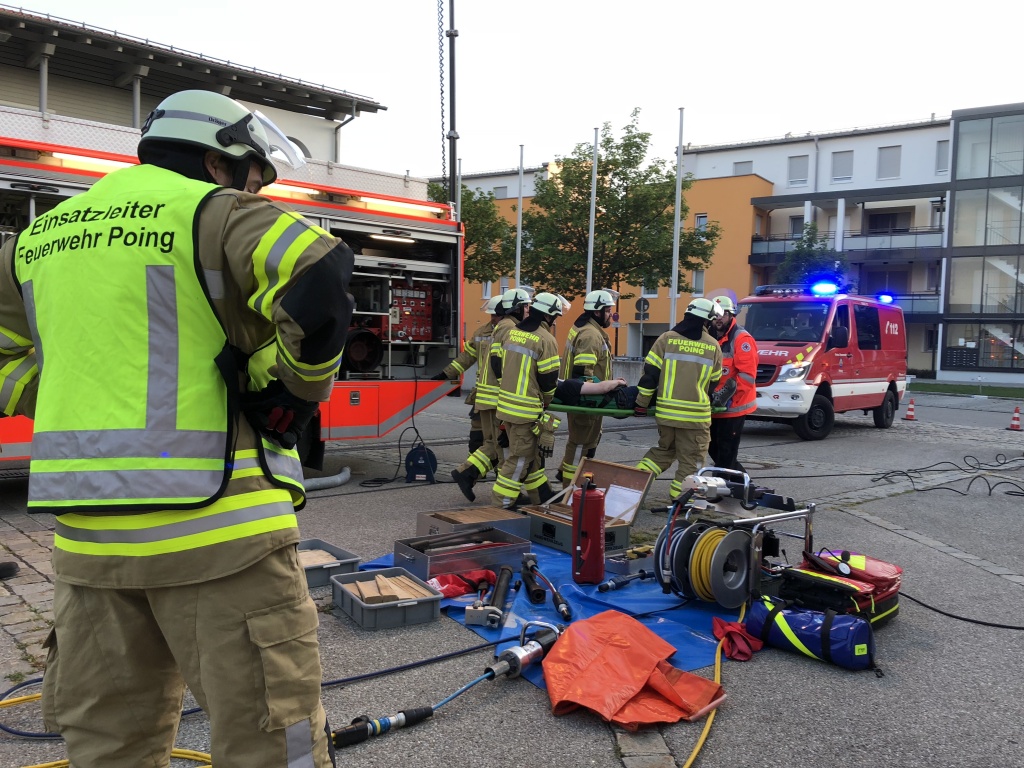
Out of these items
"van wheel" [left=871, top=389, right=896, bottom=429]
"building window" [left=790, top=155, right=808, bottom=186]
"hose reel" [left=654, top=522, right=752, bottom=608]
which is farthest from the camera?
"building window" [left=790, top=155, right=808, bottom=186]

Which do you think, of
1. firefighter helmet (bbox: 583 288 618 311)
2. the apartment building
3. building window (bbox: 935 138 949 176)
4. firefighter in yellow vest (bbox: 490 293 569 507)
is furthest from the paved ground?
building window (bbox: 935 138 949 176)

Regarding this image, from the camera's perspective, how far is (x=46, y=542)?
5.75 meters

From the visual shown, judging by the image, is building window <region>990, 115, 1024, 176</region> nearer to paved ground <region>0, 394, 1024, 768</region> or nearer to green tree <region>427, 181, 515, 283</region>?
green tree <region>427, 181, 515, 283</region>

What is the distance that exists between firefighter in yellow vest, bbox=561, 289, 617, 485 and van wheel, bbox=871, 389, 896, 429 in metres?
8.84

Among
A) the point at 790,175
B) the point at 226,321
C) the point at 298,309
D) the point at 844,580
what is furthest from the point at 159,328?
the point at 790,175

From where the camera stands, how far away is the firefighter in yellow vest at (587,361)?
327 inches

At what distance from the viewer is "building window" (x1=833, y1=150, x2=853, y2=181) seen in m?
41.6

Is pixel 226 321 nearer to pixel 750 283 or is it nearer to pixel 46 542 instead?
pixel 46 542

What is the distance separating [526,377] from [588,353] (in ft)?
5.16

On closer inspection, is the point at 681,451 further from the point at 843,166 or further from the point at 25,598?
the point at 843,166

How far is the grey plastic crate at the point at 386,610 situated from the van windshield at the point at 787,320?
10.7 meters

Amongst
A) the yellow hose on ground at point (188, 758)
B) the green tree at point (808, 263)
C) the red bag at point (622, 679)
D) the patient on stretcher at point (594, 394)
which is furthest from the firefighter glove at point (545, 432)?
the green tree at point (808, 263)

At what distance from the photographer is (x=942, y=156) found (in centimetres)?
3969

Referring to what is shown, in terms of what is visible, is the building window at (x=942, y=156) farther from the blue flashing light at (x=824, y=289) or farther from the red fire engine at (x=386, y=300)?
the red fire engine at (x=386, y=300)
